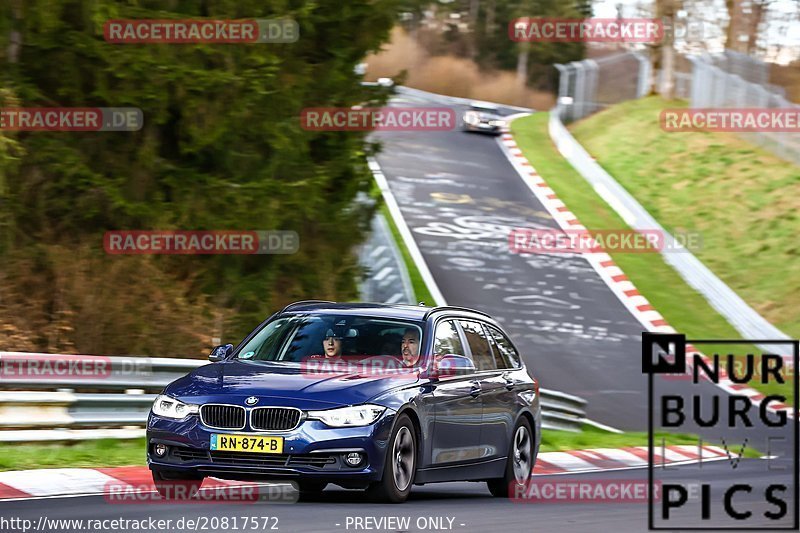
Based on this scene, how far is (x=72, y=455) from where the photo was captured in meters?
12.1

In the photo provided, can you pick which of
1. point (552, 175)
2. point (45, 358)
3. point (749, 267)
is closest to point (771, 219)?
point (749, 267)

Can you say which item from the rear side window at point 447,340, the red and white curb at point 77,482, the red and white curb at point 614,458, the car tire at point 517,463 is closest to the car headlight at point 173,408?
the red and white curb at point 77,482

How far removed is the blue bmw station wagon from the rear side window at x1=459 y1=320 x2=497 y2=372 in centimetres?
2

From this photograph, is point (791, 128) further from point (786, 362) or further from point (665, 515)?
point (665, 515)

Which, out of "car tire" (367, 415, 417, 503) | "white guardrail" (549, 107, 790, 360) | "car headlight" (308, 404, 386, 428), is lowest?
"white guardrail" (549, 107, 790, 360)

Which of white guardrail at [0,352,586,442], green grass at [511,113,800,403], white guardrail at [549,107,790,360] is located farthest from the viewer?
white guardrail at [549,107,790,360]

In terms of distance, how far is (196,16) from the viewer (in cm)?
1766

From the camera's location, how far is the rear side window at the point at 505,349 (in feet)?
40.6

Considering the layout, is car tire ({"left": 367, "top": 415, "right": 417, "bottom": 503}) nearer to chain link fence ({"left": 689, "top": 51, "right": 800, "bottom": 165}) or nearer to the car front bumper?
the car front bumper

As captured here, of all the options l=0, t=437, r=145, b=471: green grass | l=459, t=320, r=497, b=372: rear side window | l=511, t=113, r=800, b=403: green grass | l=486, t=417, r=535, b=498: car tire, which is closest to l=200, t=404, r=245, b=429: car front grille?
l=0, t=437, r=145, b=471: green grass

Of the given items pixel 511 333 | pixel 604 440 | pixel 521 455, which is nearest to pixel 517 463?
pixel 521 455

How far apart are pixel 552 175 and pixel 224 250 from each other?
80.4 feet

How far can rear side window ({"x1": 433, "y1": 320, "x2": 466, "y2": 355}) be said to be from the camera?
10944 mm

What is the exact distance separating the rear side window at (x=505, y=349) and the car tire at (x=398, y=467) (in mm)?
2346
